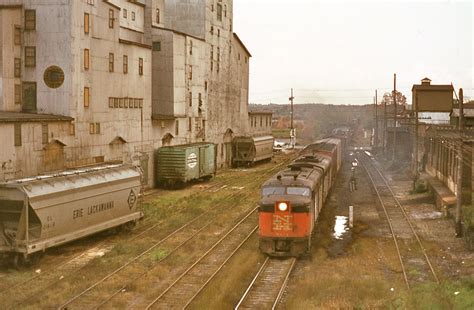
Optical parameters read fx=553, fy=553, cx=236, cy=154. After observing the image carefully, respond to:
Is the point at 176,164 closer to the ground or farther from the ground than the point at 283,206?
closer to the ground

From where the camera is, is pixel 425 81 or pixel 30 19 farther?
pixel 425 81

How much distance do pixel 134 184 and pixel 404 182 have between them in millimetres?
29878

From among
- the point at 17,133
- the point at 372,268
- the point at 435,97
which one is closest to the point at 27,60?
the point at 17,133

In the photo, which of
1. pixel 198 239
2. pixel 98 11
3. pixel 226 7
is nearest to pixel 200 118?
pixel 226 7

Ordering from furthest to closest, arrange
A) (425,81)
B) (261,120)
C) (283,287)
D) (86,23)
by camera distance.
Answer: (261,120) < (425,81) < (86,23) < (283,287)

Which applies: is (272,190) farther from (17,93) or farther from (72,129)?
(17,93)

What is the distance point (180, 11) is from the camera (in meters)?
54.8

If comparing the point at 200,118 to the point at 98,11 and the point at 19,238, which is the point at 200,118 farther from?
the point at 19,238

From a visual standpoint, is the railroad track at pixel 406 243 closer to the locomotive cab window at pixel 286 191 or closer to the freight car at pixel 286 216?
the freight car at pixel 286 216

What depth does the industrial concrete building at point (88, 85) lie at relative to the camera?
30.5 metres

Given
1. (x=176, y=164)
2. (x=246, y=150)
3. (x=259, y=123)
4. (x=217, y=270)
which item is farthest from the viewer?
(x=259, y=123)

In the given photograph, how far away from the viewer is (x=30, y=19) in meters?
32.8

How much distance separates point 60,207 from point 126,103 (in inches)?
710

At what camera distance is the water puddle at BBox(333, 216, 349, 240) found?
2674 cm
